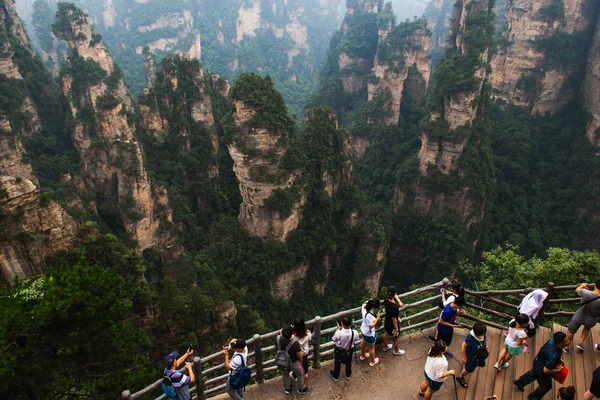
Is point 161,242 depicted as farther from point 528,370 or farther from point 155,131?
point 528,370

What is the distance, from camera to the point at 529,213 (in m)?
40.6

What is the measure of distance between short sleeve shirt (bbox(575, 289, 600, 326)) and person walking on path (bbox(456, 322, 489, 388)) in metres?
2.26

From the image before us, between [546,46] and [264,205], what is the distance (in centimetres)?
3786

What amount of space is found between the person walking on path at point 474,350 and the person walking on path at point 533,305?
1322 mm

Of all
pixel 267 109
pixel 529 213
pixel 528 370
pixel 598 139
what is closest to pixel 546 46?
pixel 598 139

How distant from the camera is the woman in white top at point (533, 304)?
372 inches

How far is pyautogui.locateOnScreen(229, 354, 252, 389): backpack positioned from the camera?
28.1 ft

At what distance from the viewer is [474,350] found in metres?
8.86

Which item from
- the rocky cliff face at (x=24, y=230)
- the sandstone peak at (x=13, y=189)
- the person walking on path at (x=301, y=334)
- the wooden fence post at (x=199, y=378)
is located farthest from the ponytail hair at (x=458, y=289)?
the sandstone peak at (x=13, y=189)

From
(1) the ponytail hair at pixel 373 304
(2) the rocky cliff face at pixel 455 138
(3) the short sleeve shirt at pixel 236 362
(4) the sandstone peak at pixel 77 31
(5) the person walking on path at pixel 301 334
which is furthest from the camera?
(4) the sandstone peak at pixel 77 31

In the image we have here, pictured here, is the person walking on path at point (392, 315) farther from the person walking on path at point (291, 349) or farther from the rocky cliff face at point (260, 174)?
the rocky cliff face at point (260, 174)

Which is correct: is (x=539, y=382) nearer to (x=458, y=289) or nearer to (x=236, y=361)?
(x=458, y=289)

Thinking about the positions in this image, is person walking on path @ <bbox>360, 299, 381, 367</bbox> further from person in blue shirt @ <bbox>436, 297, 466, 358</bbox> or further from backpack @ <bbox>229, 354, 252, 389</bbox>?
backpack @ <bbox>229, 354, 252, 389</bbox>

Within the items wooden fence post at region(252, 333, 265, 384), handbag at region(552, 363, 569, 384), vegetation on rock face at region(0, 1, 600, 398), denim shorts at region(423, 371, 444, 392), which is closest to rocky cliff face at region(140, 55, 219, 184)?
vegetation on rock face at region(0, 1, 600, 398)
